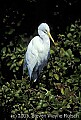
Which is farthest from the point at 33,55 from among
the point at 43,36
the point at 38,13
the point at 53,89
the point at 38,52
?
the point at 38,13

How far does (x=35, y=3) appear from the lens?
4418mm

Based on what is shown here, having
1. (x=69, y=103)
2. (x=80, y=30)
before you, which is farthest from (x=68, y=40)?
(x=69, y=103)

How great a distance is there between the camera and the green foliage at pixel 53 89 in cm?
312

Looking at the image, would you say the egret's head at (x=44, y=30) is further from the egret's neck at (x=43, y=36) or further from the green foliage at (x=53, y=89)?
the green foliage at (x=53, y=89)

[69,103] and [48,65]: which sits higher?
[48,65]

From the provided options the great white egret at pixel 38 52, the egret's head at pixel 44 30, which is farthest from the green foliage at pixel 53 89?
the egret's head at pixel 44 30

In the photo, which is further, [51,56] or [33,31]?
[33,31]

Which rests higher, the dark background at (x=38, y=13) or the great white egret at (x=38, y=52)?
the dark background at (x=38, y=13)

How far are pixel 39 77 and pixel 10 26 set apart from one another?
0.90 meters

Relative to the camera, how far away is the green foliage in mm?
3115

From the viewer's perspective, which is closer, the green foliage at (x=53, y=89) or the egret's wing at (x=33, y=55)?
the green foliage at (x=53, y=89)

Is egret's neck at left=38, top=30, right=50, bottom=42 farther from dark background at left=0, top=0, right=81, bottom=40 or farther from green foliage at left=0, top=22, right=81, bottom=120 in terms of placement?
dark background at left=0, top=0, right=81, bottom=40

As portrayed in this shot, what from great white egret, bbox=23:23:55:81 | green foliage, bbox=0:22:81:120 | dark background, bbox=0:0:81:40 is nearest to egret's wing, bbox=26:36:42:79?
great white egret, bbox=23:23:55:81

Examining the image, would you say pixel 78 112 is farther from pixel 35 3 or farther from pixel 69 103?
pixel 35 3
